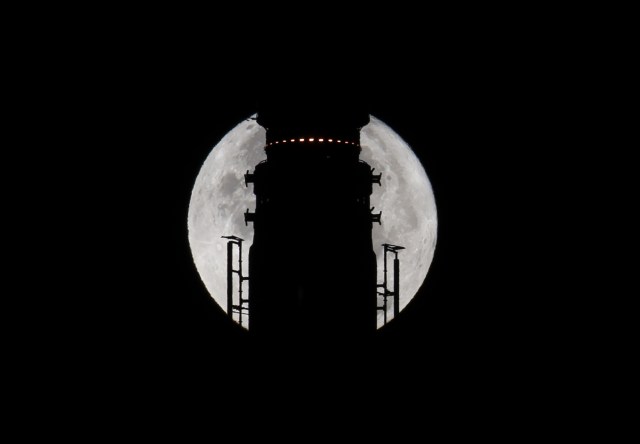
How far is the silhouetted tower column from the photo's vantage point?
20.0 meters

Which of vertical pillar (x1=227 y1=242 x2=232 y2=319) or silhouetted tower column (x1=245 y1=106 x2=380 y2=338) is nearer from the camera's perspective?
silhouetted tower column (x1=245 y1=106 x2=380 y2=338)

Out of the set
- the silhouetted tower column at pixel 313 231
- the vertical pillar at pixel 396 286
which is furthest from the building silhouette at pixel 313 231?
the vertical pillar at pixel 396 286

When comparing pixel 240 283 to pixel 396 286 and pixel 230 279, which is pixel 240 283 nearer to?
pixel 230 279

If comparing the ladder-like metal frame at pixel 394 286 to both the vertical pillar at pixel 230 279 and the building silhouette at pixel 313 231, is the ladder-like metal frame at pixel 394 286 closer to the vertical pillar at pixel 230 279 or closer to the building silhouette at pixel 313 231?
the building silhouette at pixel 313 231

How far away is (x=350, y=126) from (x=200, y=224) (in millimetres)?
5305

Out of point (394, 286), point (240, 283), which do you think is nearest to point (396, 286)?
point (394, 286)

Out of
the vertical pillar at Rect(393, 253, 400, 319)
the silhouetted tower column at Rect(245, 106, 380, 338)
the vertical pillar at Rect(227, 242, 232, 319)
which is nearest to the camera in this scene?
the silhouetted tower column at Rect(245, 106, 380, 338)

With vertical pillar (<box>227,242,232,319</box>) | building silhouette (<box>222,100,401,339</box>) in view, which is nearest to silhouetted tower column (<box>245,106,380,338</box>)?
building silhouette (<box>222,100,401,339</box>)

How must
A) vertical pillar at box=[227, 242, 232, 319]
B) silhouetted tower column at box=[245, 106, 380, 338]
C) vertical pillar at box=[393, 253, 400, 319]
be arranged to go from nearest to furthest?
silhouetted tower column at box=[245, 106, 380, 338] → vertical pillar at box=[227, 242, 232, 319] → vertical pillar at box=[393, 253, 400, 319]

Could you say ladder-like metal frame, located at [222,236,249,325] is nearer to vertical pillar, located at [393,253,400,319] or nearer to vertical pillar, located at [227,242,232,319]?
vertical pillar, located at [227,242,232,319]

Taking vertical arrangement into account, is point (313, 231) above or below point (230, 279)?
above

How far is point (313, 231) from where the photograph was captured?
20047mm

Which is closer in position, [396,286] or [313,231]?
[313,231]

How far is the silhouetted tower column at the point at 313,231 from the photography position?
19969 millimetres
